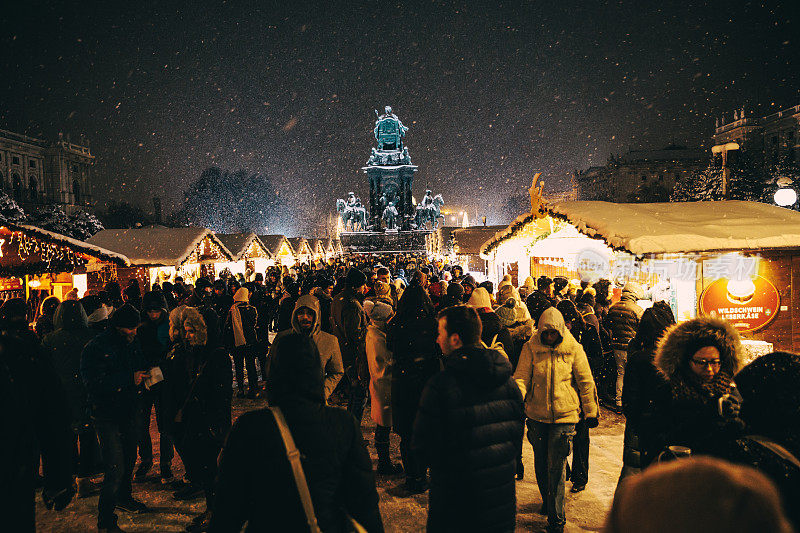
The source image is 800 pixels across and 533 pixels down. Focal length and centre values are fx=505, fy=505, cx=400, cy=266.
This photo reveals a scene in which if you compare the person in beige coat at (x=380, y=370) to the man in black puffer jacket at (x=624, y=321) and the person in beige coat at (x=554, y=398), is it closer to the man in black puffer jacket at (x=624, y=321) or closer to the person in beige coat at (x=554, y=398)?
the person in beige coat at (x=554, y=398)

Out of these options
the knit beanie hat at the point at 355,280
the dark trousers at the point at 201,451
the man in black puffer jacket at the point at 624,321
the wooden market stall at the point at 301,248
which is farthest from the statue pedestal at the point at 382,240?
the dark trousers at the point at 201,451

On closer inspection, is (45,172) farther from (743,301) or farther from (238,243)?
(743,301)

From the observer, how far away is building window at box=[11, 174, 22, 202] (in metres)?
71.2

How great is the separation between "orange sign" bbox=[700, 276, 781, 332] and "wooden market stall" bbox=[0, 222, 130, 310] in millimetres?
13724

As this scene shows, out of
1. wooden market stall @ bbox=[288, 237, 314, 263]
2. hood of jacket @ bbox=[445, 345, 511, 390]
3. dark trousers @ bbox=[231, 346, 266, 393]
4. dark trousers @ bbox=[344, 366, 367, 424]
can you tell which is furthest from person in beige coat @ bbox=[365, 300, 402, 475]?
wooden market stall @ bbox=[288, 237, 314, 263]

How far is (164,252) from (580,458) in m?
15.0

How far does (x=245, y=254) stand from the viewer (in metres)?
25.0

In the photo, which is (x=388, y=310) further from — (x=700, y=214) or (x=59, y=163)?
(x=59, y=163)

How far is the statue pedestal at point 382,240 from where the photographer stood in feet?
222

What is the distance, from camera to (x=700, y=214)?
9.97 meters

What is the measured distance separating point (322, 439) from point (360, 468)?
0.24 metres

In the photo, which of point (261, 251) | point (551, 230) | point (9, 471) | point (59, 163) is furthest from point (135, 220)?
point (9, 471)

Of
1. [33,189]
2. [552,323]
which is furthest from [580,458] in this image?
[33,189]

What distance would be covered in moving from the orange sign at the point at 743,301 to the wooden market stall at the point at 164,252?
47.4 ft
